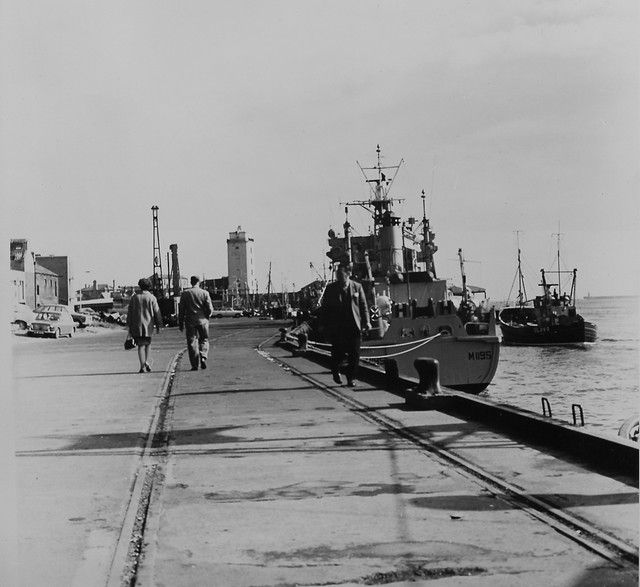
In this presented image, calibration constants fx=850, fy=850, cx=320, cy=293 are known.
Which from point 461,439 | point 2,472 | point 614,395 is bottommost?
point 614,395

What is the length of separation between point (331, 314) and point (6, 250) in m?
8.49

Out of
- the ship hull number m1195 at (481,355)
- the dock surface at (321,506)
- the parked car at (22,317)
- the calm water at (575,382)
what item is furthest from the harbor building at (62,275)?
the dock surface at (321,506)

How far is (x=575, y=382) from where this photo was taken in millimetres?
35062

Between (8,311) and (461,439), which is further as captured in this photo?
(461,439)

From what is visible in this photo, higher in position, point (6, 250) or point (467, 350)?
point (6, 250)

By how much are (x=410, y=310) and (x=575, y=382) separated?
13.7 meters

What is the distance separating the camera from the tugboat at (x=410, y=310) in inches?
891

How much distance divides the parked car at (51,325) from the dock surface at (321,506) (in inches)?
1579

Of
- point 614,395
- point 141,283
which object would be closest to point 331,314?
point 141,283

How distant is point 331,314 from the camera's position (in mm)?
12477

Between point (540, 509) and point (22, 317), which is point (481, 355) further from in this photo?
point (22, 317)

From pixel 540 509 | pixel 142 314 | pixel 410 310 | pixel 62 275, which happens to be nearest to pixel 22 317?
pixel 410 310

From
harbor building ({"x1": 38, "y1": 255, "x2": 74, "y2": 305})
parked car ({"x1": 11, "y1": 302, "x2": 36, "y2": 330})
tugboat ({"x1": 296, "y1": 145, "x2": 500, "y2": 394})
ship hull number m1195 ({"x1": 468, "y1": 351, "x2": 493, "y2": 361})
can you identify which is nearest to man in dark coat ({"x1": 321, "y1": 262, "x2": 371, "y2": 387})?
tugboat ({"x1": 296, "y1": 145, "x2": 500, "y2": 394})

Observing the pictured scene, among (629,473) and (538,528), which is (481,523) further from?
(629,473)
